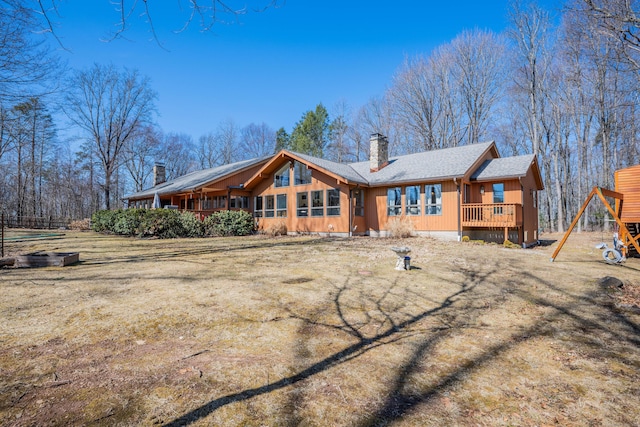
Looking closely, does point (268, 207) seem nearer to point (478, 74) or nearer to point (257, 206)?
point (257, 206)

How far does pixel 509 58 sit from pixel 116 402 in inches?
1232

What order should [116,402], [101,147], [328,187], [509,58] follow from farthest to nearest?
Answer: 1. [101,147]
2. [509,58]
3. [328,187]
4. [116,402]

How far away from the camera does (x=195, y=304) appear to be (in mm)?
4668

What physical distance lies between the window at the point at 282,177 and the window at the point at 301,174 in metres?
Answer: 0.66

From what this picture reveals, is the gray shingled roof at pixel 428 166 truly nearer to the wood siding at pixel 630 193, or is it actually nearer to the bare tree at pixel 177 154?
the wood siding at pixel 630 193

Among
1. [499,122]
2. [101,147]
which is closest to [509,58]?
[499,122]

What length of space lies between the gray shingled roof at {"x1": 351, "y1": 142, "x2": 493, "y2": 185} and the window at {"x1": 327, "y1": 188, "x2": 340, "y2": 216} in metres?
1.96

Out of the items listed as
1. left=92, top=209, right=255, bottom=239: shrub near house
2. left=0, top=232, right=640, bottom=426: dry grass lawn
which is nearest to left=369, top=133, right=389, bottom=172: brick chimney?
left=92, top=209, right=255, bottom=239: shrub near house

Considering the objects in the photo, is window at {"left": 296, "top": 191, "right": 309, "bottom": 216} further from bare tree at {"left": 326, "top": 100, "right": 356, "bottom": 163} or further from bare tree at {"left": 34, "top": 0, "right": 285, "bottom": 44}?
bare tree at {"left": 326, "top": 100, "right": 356, "bottom": 163}

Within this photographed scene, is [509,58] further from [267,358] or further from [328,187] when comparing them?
[267,358]

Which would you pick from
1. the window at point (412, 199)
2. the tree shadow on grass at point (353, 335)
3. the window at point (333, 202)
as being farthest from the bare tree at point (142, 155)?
the tree shadow on grass at point (353, 335)

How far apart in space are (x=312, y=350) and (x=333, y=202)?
45.6 feet

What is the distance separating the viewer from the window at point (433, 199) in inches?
584

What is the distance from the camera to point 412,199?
1576cm
